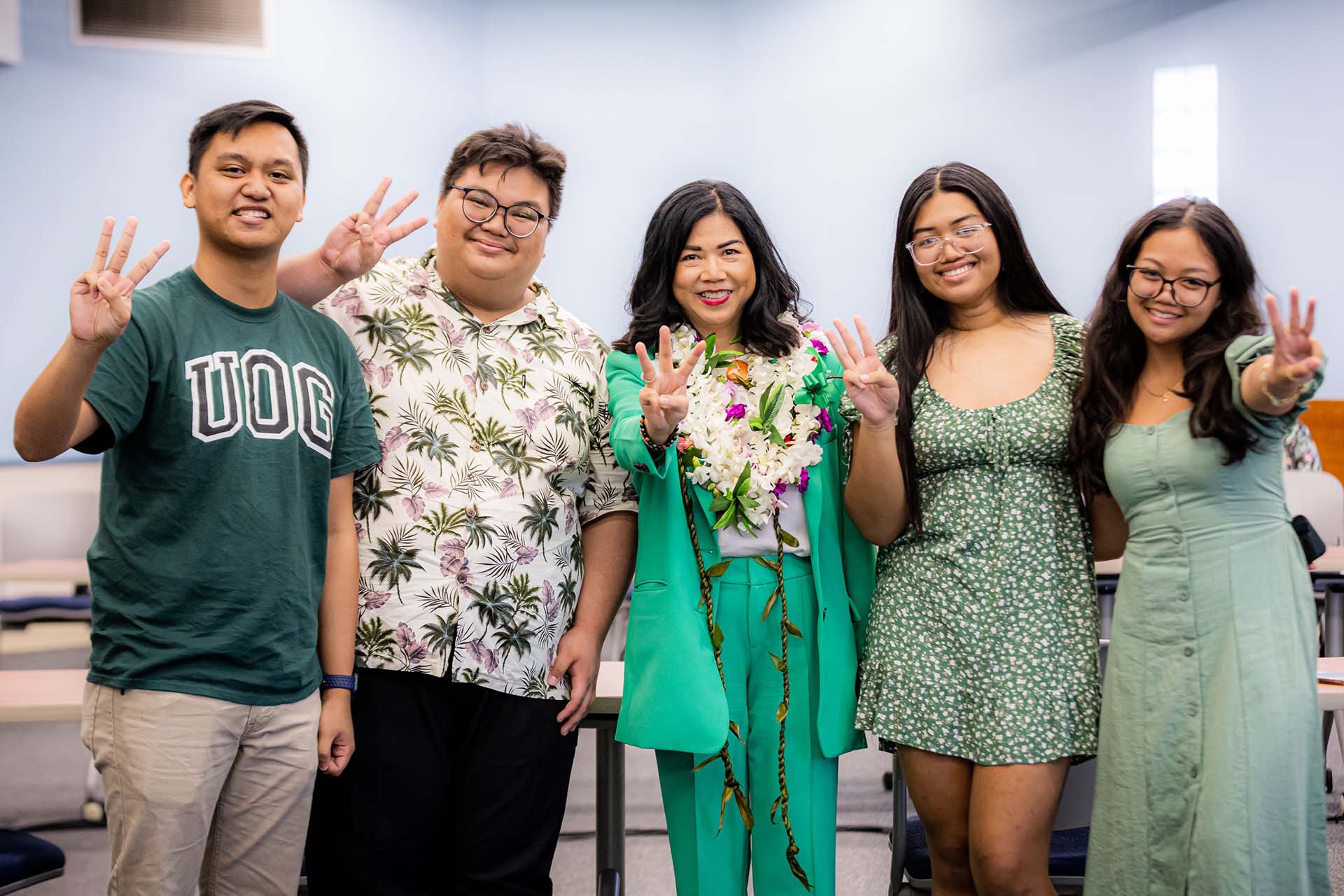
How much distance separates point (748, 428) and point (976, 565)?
50 cm

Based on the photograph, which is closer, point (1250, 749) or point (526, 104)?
point (1250, 749)

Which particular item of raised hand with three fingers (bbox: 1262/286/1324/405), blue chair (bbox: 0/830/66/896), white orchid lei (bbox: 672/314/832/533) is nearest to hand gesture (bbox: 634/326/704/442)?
white orchid lei (bbox: 672/314/832/533)

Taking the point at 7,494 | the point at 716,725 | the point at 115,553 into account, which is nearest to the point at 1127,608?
the point at 716,725

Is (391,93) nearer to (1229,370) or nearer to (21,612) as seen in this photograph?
(21,612)

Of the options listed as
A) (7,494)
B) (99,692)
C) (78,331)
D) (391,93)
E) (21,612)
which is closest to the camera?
(78,331)

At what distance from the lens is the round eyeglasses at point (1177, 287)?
1.84 meters

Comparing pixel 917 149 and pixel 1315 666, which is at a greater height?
pixel 917 149

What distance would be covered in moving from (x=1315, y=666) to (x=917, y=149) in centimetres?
516

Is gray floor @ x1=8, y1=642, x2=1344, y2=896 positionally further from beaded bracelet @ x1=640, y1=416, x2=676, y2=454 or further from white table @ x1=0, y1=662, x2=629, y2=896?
beaded bracelet @ x1=640, y1=416, x2=676, y2=454

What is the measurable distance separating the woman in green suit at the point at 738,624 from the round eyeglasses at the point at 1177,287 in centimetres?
62

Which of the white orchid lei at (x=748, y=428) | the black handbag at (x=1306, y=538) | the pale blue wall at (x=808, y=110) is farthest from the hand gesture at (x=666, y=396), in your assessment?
the pale blue wall at (x=808, y=110)

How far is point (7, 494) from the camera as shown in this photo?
5379 mm

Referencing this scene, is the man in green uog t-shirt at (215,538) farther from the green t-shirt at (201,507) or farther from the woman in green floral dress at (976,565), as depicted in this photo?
the woman in green floral dress at (976,565)

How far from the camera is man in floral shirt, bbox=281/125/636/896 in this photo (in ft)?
6.24
